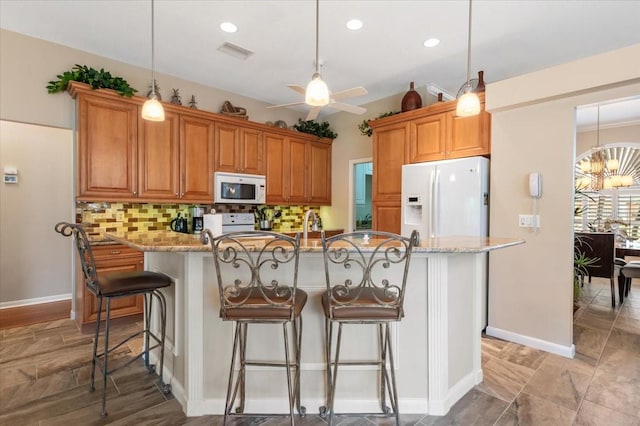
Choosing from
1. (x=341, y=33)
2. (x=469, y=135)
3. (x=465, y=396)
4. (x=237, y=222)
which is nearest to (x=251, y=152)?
(x=237, y=222)

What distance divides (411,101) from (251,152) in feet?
7.34

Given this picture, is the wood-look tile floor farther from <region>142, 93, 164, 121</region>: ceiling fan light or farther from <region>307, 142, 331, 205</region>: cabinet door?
<region>307, 142, 331, 205</region>: cabinet door

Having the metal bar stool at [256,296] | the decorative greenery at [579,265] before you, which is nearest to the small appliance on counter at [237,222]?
the metal bar stool at [256,296]

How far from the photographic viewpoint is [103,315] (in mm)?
3215

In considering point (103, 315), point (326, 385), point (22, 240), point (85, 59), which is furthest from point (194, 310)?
point (22, 240)

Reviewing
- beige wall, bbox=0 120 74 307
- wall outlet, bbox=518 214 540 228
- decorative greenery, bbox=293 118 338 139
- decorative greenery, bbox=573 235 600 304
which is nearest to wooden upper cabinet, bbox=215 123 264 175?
decorative greenery, bbox=293 118 338 139

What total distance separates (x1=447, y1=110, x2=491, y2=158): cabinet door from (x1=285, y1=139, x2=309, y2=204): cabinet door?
2.30 meters

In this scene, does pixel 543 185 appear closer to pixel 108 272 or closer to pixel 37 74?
pixel 108 272

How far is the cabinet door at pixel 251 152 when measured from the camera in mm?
4398

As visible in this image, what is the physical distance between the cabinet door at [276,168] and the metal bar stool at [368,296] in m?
3.00

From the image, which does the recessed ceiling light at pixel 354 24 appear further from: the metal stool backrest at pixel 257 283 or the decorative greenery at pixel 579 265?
the decorative greenery at pixel 579 265

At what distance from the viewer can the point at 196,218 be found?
13.8ft

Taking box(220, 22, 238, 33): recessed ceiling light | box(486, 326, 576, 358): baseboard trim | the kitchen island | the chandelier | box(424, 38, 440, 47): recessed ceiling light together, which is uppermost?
box(220, 22, 238, 33): recessed ceiling light

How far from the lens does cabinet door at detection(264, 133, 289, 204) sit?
4688 mm
